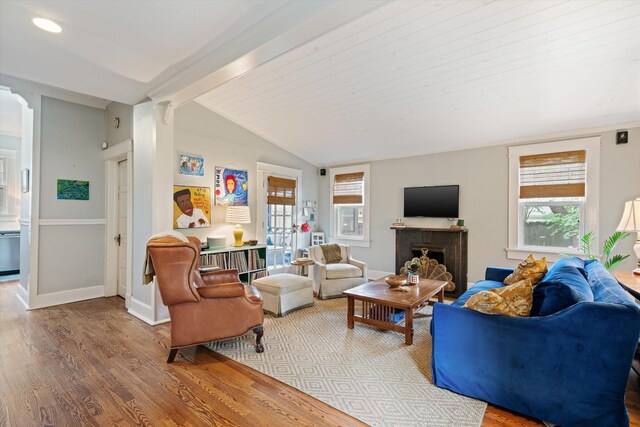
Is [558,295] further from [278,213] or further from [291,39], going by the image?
[278,213]

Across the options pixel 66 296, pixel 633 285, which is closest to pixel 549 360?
pixel 633 285

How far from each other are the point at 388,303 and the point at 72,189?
4519 mm

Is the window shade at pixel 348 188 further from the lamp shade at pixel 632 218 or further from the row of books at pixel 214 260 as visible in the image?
the lamp shade at pixel 632 218

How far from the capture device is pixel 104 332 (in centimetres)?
312

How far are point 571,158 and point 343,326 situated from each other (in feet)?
12.0

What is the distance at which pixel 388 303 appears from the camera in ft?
9.37

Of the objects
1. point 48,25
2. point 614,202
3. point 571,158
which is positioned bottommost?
point 614,202

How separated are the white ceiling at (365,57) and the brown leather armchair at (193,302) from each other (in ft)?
5.27

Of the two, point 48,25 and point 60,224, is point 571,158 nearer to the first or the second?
point 48,25

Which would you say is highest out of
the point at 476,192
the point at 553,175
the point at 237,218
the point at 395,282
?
the point at 553,175

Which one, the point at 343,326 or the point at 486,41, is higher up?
the point at 486,41

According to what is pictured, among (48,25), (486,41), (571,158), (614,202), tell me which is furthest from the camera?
(571,158)

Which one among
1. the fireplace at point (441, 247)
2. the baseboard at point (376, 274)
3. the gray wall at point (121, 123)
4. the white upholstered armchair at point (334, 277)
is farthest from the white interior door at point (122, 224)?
the fireplace at point (441, 247)

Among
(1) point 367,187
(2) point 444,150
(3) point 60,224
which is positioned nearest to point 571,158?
(2) point 444,150
